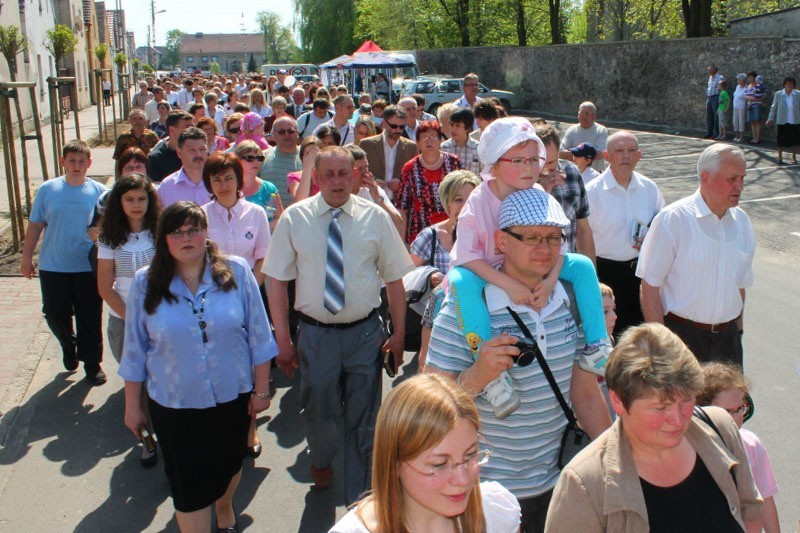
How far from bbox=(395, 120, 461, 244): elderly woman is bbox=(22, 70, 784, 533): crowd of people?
0.02 metres

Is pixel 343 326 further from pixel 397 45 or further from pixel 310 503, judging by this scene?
pixel 397 45

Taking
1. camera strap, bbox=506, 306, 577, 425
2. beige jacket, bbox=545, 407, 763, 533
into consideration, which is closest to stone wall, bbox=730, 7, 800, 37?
camera strap, bbox=506, 306, 577, 425

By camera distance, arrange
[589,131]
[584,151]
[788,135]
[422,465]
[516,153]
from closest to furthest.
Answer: [422,465]
[516,153]
[584,151]
[589,131]
[788,135]

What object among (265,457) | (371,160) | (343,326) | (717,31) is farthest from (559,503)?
(717,31)

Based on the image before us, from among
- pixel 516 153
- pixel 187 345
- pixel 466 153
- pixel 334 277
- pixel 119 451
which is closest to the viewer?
pixel 516 153

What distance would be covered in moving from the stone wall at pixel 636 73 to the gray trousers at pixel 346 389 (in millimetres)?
21264

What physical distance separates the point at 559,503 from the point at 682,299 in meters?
2.54

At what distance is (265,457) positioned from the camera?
5.69 m

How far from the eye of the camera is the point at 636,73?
31.2 m

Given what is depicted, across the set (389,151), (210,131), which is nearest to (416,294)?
(389,151)

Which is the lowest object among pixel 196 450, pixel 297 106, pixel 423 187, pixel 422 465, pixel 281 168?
pixel 196 450

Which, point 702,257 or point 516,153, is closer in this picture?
point 516,153

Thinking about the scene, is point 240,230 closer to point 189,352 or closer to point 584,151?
point 189,352

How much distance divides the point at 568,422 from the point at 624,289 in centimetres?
302
